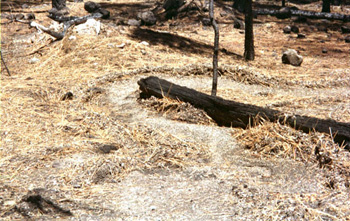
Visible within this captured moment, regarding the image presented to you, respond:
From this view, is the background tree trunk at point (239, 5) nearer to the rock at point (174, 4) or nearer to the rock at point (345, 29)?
the rock at point (174, 4)

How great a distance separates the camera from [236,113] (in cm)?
533

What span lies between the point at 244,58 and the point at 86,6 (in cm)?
761

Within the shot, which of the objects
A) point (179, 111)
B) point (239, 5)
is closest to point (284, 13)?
point (239, 5)

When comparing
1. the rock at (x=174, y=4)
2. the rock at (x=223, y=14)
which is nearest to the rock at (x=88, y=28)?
the rock at (x=174, y=4)

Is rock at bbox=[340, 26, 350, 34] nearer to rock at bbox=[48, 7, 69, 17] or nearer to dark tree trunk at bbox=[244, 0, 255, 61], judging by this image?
dark tree trunk at bbox=[244, 0, 255, 61]

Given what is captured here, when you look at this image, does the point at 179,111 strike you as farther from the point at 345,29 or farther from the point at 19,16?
the point at 345,29

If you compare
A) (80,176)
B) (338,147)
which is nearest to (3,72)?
(80,176)

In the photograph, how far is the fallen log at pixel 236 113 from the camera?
4.63 meters

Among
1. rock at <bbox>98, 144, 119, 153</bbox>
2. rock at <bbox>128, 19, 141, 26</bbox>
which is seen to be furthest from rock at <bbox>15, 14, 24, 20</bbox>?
rock at <bbox>98, 144, 119, 153</bbox>

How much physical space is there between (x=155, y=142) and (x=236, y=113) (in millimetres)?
1259

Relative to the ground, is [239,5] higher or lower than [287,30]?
higher

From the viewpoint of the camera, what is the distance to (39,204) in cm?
340

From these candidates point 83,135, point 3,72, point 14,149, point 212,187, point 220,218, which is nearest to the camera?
point 220,218

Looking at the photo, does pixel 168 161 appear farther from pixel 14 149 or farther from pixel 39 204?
pixel 14 149
